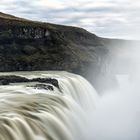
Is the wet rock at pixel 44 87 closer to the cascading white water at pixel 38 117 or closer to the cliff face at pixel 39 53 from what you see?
the cascading white water at pixel 38 117

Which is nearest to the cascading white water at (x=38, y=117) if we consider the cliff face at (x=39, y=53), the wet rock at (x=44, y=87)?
the wet rock at (x=44, y=87)

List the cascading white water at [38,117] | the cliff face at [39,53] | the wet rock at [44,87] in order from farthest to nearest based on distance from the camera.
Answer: the cliff face at [39,53] < the wet rock at [44,87] < the cascading white water at [38,117]

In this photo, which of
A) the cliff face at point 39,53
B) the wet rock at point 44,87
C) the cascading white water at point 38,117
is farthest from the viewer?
the cliff face at point 39,53

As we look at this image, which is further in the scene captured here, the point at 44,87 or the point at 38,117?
the point at 44,87

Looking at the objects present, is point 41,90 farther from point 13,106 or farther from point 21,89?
point 13,106

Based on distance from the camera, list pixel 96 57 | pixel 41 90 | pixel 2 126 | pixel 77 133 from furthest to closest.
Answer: pixel 96 57 < pixel 41 90 < pixel 77 133 < pixel 2 126

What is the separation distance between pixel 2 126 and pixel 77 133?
29.0ft

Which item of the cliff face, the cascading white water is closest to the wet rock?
the cascading white water

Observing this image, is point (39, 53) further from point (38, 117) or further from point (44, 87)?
point (38, 117)

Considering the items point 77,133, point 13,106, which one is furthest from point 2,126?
point 77,133

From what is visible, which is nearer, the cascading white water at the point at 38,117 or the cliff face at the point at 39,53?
the cascading white water at the point at 38,117

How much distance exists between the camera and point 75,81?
49.3 m

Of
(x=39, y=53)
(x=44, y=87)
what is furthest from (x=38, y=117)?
(x=39, y=53)

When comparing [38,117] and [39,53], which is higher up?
[39,53]
